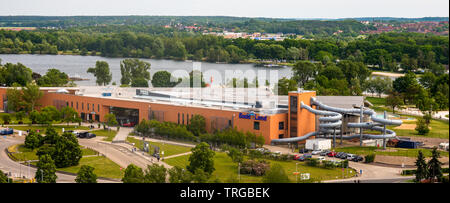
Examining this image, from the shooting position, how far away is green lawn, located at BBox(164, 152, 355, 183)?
11.6 m

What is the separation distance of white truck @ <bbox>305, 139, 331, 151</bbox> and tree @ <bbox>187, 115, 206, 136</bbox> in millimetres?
3035

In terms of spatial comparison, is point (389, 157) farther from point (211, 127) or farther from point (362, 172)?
point (211, 127)

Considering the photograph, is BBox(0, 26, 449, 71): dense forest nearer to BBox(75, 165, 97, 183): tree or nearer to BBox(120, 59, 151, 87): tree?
BBox(120, 59, 151, 87): tree

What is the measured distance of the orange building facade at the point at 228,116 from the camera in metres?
15.4

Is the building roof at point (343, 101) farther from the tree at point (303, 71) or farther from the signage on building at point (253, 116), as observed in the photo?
the tree at point (303, 71)

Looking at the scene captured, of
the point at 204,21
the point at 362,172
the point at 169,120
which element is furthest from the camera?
the point at 204,21

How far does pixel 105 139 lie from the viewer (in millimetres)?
15969

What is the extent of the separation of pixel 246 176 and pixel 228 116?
4.25 meters

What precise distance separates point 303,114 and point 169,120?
3.96 metres

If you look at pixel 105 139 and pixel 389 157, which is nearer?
pixel 389 157

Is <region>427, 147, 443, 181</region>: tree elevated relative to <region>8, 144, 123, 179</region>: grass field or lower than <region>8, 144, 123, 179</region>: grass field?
elevated

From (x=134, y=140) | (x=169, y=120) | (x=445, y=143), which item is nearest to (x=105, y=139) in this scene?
(x=134, y=140)

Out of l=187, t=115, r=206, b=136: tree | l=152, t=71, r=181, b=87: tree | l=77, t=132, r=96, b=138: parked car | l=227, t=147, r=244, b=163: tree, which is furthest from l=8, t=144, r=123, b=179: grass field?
l=152, t=71, r=181, b=87: tree
